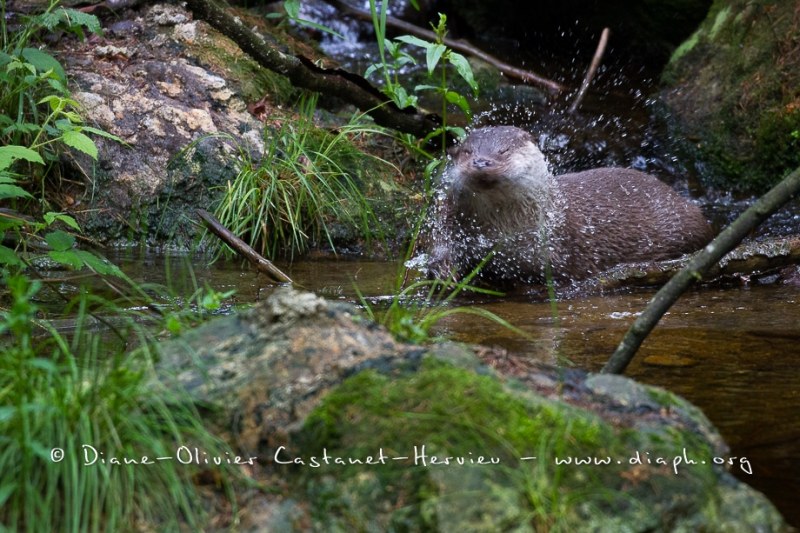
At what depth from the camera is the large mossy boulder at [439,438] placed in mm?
1773

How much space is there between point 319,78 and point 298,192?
Result: 684mm

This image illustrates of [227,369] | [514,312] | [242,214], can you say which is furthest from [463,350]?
[242,214]

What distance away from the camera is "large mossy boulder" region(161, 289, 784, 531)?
1.77 meters

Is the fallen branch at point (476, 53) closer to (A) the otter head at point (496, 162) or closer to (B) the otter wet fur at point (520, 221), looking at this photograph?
(B) the otter wet fur at point (520, 221)

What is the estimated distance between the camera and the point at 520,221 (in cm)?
502

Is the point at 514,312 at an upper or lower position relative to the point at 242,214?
upper

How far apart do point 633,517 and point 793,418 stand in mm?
1177

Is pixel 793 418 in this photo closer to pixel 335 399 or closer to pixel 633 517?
pixel 633 517

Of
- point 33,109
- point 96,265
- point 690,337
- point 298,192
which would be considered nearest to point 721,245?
point 690,337

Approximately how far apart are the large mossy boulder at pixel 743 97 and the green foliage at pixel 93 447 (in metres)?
5.50

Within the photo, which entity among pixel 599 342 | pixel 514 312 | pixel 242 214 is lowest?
pixel 242 214

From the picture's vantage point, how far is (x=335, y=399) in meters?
1.99

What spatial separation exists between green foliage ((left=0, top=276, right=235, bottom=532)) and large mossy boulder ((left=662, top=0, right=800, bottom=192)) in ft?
18.0

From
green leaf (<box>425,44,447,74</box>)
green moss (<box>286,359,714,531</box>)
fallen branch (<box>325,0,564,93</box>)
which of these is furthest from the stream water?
fallen branch (<box>325,0,564,93</box>)
